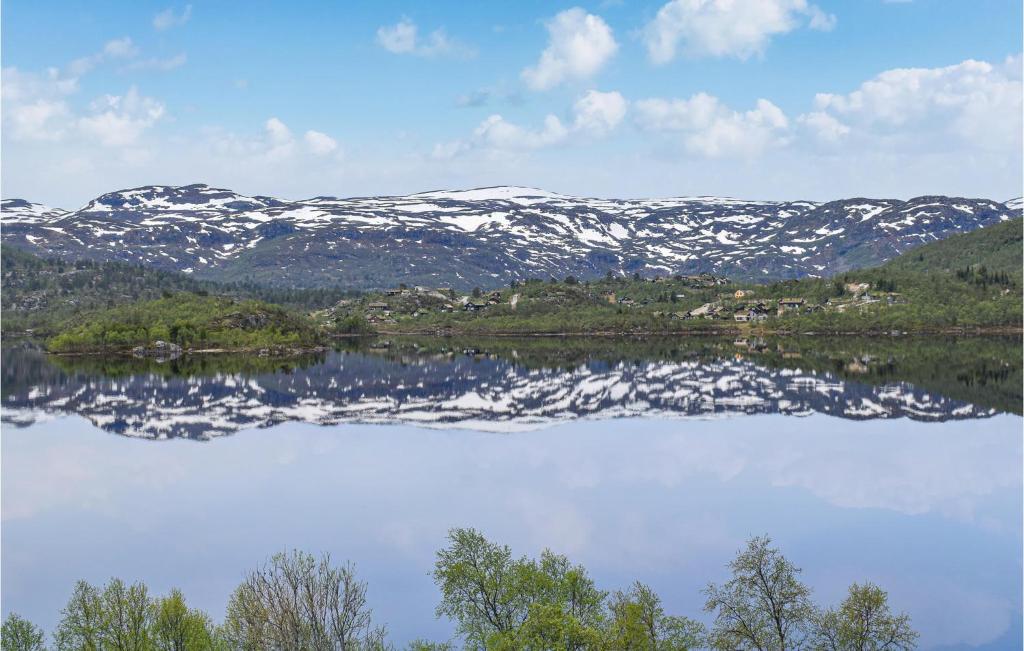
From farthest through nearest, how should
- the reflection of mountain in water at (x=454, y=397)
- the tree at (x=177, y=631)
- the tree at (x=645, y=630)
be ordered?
the reflection of mountain in water at (x=454, y=397) → the tree at (x=177, y=631) → the tree at (x=645, y=630)

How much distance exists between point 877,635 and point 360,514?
27.8 metres

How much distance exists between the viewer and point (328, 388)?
105 m

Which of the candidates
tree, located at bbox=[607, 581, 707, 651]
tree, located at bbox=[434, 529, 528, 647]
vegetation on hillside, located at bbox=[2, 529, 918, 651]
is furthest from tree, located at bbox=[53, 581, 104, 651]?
tree, located at bbox=[607, 581, 707, 651]

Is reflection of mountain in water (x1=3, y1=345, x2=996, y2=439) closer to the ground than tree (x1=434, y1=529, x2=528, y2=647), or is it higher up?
closer to the ground

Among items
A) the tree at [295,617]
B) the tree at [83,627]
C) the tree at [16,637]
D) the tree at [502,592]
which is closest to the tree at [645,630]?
the tree at [502,592]

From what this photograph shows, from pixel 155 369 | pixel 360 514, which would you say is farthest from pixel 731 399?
pixel 155 369

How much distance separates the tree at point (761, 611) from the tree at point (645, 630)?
0.96 meters

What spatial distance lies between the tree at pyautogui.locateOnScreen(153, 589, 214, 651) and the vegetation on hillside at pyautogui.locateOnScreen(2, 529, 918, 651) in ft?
0.09

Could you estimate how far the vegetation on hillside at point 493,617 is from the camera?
25.3 meters

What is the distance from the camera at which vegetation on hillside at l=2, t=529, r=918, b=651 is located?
25.3 meters

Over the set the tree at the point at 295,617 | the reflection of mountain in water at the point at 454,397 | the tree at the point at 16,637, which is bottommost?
the reflection of mountain in water at the point at 454,397

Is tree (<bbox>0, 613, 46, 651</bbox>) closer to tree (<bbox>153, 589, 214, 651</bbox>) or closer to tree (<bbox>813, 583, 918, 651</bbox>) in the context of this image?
tree (<bbox>153, 589, 214, 651</bbox>)

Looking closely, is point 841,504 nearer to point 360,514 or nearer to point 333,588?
point 360,514

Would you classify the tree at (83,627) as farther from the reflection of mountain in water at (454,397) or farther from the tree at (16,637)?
the reflection of mountain in water at (454,397)
